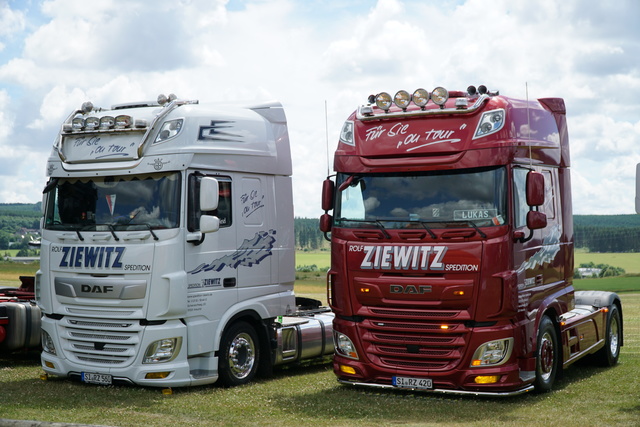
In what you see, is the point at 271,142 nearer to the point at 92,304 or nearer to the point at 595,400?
the point at 92,304

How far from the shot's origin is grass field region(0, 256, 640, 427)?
9.59 metres

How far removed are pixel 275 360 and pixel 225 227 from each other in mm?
2391

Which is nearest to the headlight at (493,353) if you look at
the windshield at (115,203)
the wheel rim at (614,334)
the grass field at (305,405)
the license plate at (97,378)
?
the grass field at (305,405)

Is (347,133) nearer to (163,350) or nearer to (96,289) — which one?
(163,350)

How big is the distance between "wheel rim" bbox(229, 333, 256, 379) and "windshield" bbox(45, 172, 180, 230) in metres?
2.17

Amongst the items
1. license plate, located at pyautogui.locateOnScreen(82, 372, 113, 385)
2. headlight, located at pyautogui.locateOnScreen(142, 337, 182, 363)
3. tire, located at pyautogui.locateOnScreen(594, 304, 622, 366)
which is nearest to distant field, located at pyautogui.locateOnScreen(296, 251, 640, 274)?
tire, located at pyautogui.locateOnScreen(594, 304, 622, 366)

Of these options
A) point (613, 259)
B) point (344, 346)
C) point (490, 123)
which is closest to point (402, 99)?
point (490, 123)

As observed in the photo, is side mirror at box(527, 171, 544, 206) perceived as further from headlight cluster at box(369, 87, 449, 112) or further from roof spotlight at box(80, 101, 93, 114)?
roof spotlight at box(80, 101, 93, 114)

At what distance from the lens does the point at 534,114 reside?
1159 centimetres

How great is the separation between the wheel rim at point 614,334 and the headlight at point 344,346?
572cm

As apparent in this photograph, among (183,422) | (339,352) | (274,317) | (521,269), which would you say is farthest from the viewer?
(274,317)

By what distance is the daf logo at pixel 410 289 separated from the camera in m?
10.5

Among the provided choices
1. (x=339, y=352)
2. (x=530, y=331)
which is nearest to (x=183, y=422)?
(x=339, y=352)

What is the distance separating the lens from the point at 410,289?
34.9 feet
